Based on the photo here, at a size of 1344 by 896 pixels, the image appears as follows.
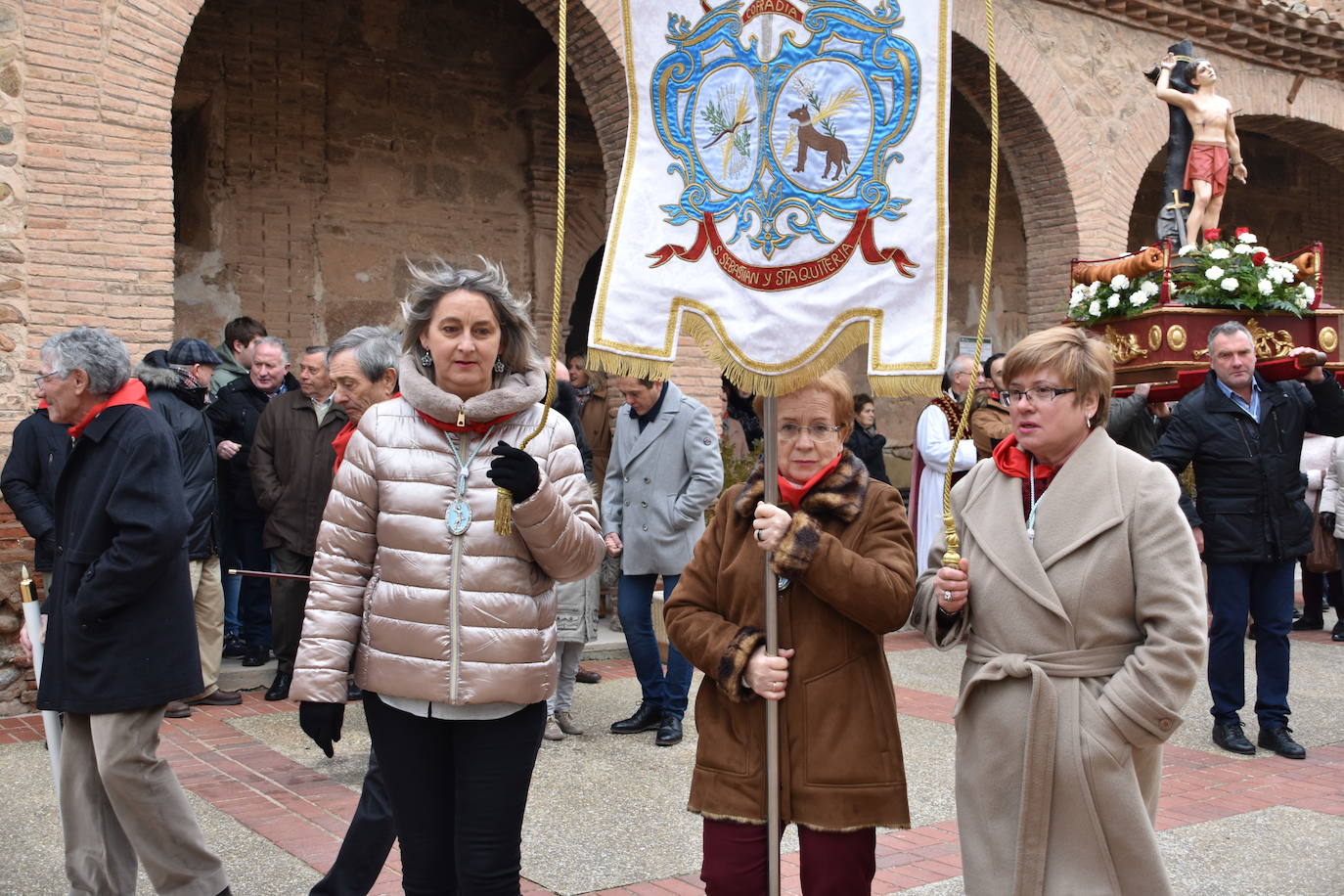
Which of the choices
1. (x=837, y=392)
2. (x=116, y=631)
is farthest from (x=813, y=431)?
(x=116, y=631)

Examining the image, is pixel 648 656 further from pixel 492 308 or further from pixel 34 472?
pixel 492 308

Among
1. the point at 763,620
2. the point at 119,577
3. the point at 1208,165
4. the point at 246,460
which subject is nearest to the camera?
the point at 763,620

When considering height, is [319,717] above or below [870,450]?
below

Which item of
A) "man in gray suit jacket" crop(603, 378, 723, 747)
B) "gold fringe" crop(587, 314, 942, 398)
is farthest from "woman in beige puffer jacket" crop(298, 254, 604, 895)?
"man in gray suit jacket" crop(603, 378, 723, 747)

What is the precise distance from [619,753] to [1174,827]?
2475 mm

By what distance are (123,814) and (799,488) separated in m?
2.17

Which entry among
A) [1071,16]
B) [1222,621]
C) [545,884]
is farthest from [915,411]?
[545,884]

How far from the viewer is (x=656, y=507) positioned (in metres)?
6.53

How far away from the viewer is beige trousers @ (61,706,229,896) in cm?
362

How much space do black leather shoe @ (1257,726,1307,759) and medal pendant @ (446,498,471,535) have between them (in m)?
4.86

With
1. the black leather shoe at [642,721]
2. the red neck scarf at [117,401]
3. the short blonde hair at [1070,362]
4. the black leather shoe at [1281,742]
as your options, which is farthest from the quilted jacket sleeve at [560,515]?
the black leather shoe at [1281,742]

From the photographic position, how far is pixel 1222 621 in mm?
6176

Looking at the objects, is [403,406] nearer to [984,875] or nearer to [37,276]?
[984,875]

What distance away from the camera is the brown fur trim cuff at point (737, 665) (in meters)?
2.93
